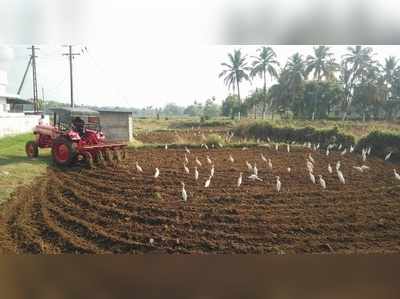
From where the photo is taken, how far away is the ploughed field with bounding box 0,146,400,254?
2365mm

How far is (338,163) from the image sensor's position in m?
2.76

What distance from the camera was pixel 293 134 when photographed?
2828 millimetres

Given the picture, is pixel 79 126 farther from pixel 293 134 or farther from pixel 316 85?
pixel 316 85

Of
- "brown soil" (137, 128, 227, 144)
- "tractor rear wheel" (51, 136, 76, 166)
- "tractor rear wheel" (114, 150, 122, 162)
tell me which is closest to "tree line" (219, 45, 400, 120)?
"brown soil" (137, 128, 227, 144)

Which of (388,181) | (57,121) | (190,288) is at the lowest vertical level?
(190,288)

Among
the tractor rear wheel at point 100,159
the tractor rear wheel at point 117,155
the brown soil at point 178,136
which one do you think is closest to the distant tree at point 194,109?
the brown soil at point 178,136

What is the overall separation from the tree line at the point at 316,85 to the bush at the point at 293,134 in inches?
5.8

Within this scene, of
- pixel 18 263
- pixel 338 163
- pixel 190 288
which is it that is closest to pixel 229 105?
pixel 338 163

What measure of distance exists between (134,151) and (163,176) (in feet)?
1.06

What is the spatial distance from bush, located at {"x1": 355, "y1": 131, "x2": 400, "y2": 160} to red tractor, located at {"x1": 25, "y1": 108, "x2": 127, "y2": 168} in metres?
1.92

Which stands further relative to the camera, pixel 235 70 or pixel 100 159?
pixel 100 159

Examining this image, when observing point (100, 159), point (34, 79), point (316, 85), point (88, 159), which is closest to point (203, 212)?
point (100, 159)

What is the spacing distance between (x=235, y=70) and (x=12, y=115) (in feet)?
5.66

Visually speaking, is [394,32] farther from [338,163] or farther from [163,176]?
[163,176]
